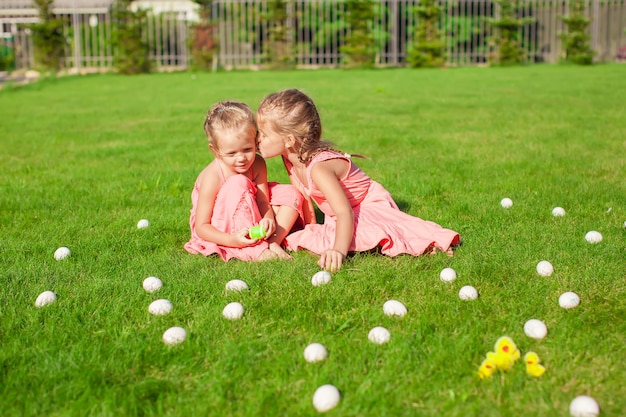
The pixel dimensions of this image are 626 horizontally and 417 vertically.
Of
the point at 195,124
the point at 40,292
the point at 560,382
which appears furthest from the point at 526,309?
the point at 195,124

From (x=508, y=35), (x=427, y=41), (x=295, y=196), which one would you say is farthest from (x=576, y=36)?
(x=295, y=196)

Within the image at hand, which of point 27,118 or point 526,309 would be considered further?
point 27,118

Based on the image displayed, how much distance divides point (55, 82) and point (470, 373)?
15.5m

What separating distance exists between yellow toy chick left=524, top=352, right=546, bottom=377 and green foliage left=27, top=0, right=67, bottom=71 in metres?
19.5

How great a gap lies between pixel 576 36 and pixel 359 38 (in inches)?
252

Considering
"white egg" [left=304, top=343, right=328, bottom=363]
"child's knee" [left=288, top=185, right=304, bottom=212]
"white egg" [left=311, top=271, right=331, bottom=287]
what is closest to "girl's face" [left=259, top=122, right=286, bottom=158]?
"child's knee" [left=288, top=185, right=304, bottom=212]

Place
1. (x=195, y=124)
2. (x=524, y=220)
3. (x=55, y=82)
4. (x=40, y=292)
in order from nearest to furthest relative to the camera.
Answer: (x=40, y=292)
(x=524, y=220)
(x=195, y=124)
(x=55, y=82)

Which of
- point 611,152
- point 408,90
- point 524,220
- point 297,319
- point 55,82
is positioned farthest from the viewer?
point 55,82

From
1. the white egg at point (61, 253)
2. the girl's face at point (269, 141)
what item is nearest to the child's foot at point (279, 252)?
the girl's face at point (269, 141)

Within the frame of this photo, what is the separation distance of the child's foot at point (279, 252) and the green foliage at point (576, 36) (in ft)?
60.0

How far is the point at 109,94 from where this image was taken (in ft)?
40.8

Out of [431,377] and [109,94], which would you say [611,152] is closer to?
[431,377]

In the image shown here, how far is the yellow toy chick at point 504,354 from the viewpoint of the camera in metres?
2.17

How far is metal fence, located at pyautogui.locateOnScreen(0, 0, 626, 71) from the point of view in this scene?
67.5ft
